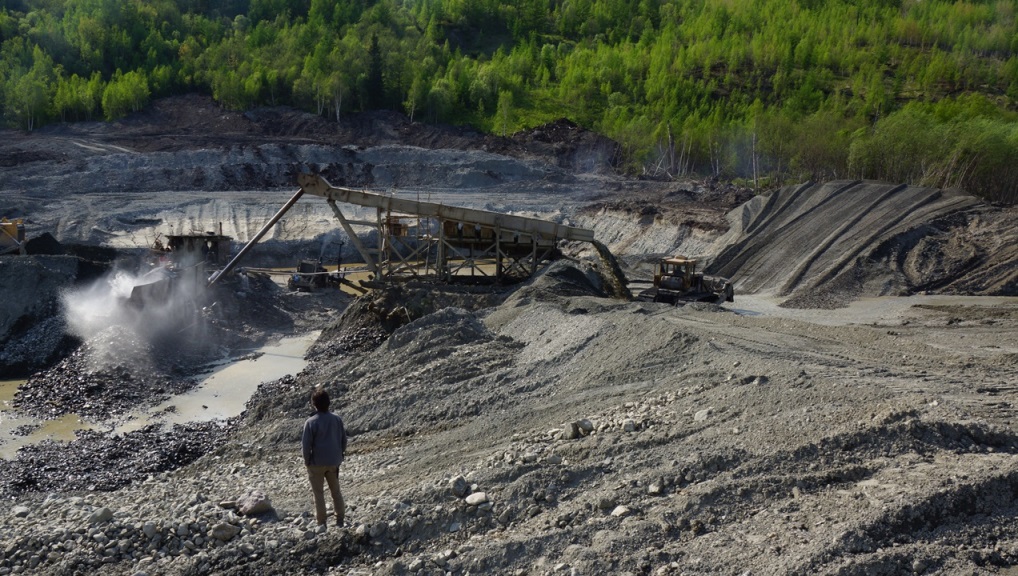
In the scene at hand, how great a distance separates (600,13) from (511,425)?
10385cm

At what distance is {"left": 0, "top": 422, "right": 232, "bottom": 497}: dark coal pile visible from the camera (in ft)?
38.8

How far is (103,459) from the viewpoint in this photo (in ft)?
42.0

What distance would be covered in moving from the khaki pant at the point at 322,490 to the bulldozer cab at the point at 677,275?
16628 millimetres

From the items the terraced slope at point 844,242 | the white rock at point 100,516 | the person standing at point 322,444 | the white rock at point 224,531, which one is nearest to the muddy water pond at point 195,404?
the white rock at point 100,516

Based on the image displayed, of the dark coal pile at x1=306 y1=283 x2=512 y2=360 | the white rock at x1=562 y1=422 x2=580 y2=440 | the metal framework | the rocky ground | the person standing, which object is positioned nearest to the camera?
the rocky ground

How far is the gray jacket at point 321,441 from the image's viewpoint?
26.5 ft

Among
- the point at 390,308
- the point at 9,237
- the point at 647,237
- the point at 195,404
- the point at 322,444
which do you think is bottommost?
the point at 195,404

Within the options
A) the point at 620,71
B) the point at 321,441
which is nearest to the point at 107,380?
the point at 321,441

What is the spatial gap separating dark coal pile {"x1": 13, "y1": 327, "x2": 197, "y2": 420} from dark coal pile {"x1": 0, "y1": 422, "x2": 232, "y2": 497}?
1585 mm

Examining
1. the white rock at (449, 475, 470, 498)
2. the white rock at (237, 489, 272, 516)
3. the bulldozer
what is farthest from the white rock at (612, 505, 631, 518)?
the bulldozer

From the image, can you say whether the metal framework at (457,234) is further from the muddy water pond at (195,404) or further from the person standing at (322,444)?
the person standing at (322,444)

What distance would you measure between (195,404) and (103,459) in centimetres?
360

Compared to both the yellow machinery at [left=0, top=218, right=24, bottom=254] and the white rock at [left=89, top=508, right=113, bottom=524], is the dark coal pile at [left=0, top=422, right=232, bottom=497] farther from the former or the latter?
the yellow machinery at [left=0, top=218, right=24, bottom=254]

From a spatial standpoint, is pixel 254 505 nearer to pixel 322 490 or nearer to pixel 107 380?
pixel 322 490
